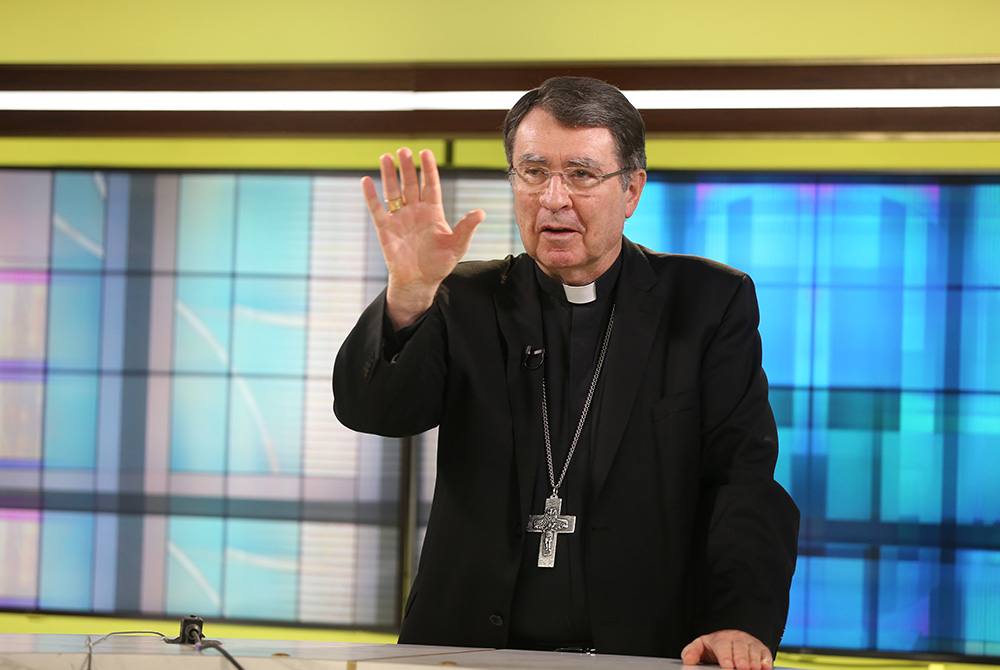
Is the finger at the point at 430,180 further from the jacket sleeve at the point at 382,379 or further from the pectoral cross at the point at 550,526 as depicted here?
the pectoral cross at the point at 550,526

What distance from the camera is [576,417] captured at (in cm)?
168

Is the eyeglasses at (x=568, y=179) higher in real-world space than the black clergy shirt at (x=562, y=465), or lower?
higher

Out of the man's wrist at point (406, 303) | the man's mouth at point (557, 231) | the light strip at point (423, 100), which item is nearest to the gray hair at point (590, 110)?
the man's mouth at point (557, 231)

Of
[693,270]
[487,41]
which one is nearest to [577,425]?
[693,270]

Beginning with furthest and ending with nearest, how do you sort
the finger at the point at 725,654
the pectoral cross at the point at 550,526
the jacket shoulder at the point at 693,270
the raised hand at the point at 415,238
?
the jacket shoulder at the point at 693,270, the pectoral cross at the point at 550,526, the raised hand at the point at 415,238, the finger at the point at 725,654

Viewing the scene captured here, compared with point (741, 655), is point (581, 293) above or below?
above

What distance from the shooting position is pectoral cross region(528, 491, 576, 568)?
1552 millimetres

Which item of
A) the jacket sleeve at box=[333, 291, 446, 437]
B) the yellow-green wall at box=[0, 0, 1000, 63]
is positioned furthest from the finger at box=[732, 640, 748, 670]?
the yellow-green wall at box=[0, 0, 1000, 63]

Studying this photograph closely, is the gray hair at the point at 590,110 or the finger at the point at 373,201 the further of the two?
the gray hair at the point at 590,110

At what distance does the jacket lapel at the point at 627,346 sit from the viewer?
5.24 ft

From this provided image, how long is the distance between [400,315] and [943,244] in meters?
2.45

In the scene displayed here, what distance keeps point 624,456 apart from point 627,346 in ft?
0.74

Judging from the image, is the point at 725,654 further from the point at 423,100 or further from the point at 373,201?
the point at 423,100

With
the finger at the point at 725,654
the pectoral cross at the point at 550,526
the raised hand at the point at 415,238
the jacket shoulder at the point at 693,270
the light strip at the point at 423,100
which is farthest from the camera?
the light strip at the point at 423,100
